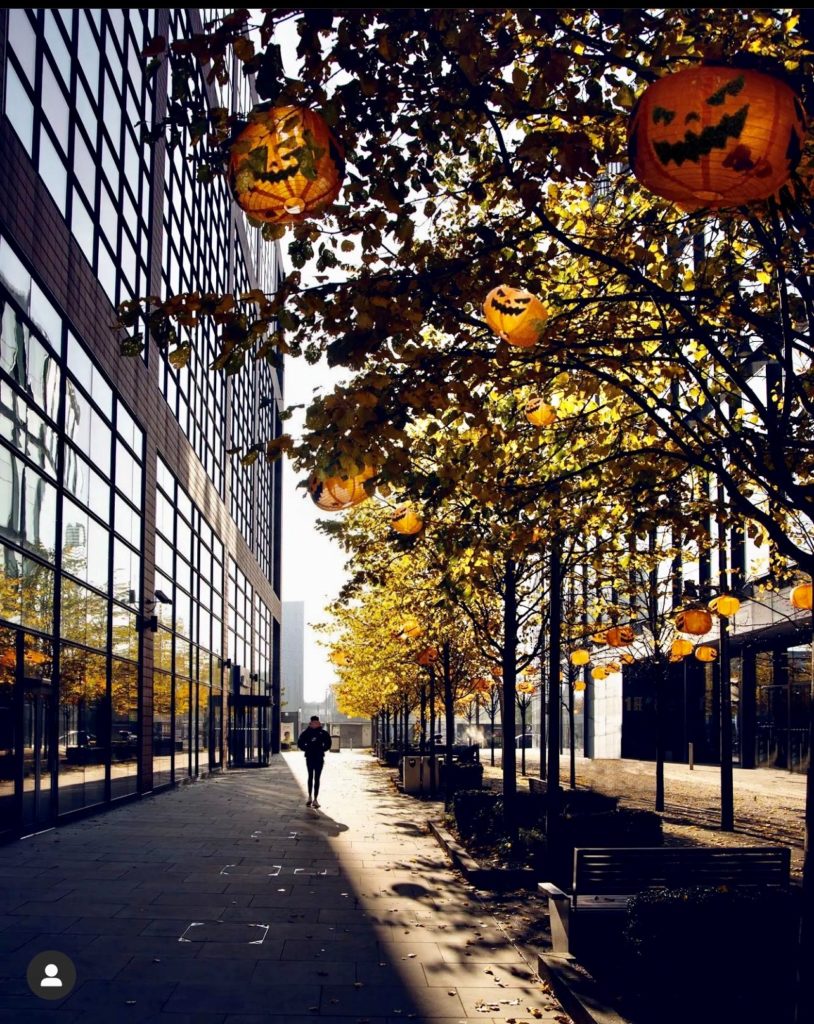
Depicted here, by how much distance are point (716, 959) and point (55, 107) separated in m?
16.0

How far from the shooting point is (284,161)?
5.03 metres

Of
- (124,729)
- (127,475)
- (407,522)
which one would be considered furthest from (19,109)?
(124,729)

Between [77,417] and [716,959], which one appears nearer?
[716,959]

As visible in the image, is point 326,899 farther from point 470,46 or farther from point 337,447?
point 470,46

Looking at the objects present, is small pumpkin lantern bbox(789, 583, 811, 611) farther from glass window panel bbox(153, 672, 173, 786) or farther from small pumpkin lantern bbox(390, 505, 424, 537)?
glass window panel bbox(153, 672, 173, 786)

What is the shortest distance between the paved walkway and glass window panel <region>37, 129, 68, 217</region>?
10.1m

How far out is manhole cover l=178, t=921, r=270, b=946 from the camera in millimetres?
9492

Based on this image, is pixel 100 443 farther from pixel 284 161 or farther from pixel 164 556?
pixel 284 161

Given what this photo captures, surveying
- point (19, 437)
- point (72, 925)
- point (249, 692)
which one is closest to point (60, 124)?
point (19, 437)

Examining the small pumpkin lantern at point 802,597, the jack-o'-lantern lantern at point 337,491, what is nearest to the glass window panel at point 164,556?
the small pumpkin lantern at point 802,597

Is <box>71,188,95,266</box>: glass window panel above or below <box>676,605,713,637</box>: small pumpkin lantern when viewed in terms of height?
above

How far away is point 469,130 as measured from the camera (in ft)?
24.9

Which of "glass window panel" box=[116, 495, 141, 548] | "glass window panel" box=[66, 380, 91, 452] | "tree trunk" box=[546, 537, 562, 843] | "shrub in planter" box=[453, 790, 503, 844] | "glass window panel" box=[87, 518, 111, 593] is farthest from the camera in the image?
"glass window panel" box=[116, 495, 141, 548]

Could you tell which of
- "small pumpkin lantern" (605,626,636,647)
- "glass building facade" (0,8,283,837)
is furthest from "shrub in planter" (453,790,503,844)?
"glass building facade" (0,8,283,837)
